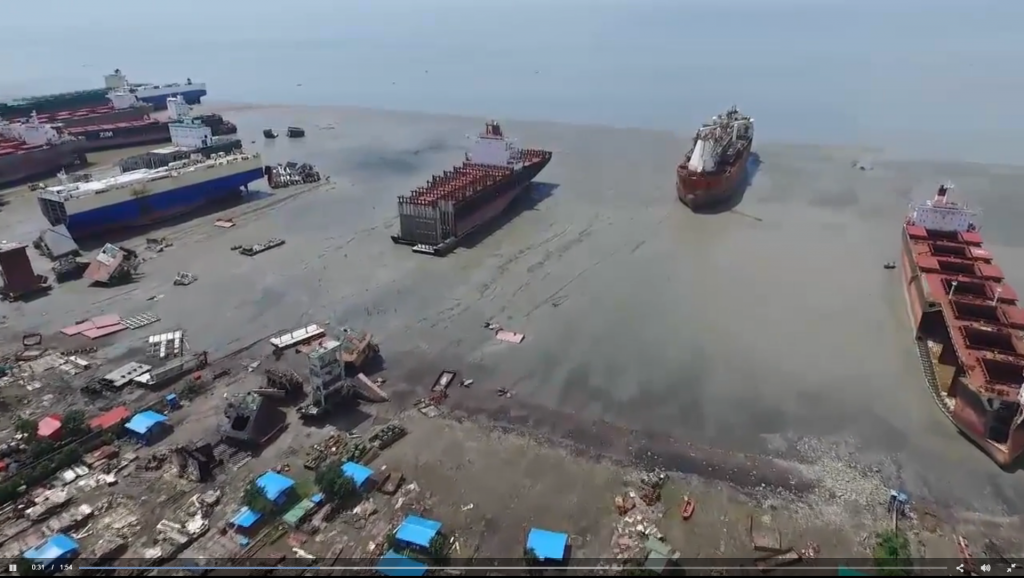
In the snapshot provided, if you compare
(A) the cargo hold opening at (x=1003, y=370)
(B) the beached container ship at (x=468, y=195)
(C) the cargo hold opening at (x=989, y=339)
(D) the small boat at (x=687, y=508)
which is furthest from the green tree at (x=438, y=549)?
(C) the cargo hold opening at (x=989, y=339)

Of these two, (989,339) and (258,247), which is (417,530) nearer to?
(989,339)

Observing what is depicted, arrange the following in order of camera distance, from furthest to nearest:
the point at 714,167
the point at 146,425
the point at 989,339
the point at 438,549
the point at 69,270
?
the point at 714,167 < the point at 69,270 < the point at 989,339 < the point at 146,425 < the point at 438,549

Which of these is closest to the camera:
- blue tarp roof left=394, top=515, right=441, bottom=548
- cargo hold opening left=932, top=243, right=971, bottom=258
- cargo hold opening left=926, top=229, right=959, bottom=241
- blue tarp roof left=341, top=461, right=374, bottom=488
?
blue tarp roof left=394, top=515, right=441, bottom=548

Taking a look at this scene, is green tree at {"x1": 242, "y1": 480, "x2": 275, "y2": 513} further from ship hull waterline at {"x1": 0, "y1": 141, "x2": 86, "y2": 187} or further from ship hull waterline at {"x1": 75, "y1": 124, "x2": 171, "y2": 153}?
ship hull waterline at {"x1": 75, "y1": 124, "x2": 171, "y2": 153}

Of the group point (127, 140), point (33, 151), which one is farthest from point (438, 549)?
point (127, 140)

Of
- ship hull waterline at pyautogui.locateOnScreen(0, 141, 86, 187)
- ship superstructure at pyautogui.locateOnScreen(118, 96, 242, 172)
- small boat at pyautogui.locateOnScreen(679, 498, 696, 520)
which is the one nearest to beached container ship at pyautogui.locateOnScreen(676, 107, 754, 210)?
small boat at pyautogui.locateOnScreen(679, 498, 696, 520)

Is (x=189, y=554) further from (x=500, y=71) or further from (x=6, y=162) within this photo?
(x=500, y=71)

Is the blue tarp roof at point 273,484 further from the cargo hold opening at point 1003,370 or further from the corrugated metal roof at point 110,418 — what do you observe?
the cargo hold opening at point 1003,370
